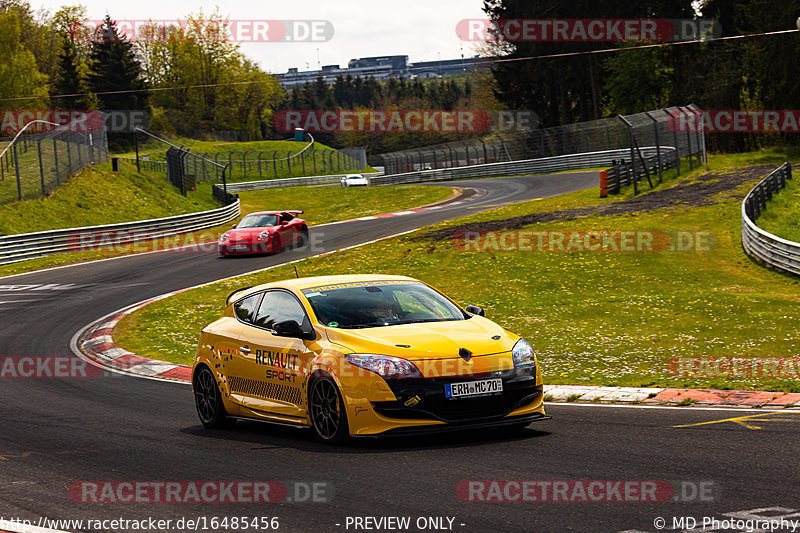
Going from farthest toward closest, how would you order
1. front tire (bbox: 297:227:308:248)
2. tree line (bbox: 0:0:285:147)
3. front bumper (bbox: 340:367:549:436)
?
Answer: tree line (bbox: 0:0:285:147), front tire (bbox: 297:227:308:248), front bumper (bbox: 340:367:549:436)

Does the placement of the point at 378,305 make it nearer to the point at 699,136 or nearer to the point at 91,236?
the point at 91,236

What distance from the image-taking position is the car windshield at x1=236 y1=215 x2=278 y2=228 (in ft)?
107

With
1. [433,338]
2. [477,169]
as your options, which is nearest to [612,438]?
[433,338]

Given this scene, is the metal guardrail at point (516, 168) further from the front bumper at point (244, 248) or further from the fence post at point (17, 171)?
the front bumper at point (244, 248)

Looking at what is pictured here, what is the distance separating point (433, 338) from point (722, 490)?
9.79 feet

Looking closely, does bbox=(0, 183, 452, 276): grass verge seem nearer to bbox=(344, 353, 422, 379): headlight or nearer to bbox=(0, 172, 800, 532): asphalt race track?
bbox=(0, 172, 800, 532): asphalt race track

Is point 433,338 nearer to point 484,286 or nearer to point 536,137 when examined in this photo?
point 484,286

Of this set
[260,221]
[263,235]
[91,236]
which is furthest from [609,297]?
[91,236]

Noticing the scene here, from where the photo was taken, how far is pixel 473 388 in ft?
26.4

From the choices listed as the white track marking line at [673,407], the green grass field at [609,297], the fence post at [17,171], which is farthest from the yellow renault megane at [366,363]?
the fence post at [17,171]

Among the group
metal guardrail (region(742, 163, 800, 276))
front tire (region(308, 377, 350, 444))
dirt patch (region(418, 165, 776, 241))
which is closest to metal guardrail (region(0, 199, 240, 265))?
dirt patch (region(418, 165, 776, 241))

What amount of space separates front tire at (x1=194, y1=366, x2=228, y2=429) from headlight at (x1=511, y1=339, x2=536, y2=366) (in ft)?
10.8

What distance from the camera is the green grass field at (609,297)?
524 inches

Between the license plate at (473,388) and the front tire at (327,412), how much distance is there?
3.04ft
